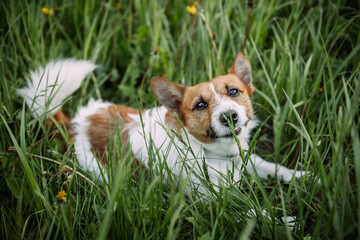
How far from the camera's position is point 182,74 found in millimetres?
3066

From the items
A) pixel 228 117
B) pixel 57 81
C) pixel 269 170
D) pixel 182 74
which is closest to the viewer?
pixel 228 117

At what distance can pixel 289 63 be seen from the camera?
267 cm

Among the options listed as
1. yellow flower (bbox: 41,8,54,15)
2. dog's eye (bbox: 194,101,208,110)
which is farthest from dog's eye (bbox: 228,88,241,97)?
yellow flower (bbox: 41,8,54,15)

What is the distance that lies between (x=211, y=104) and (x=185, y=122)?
0.27 metres

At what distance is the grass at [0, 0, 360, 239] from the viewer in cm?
185

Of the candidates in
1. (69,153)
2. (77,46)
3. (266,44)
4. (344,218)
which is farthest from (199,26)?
(344,218)

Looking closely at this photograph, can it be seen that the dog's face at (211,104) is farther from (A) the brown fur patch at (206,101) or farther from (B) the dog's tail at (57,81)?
(B) the dog's tail at (57,81)

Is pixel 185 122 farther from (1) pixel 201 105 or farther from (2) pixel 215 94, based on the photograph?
(2) pixel 215 94

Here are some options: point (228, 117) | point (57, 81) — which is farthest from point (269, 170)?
point (57, 81)

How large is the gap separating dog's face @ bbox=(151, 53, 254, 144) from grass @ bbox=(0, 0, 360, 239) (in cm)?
26

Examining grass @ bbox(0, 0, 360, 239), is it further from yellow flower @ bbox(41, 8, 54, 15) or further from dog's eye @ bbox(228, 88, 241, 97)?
dog's eye @ bbox(228, 88, 241, 97)

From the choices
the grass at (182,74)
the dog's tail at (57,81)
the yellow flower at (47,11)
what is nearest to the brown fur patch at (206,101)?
the grass at (182,74)

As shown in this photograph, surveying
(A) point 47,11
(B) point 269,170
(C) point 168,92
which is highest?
(A) point 47,11

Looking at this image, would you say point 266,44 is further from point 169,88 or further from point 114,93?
point 114,93
